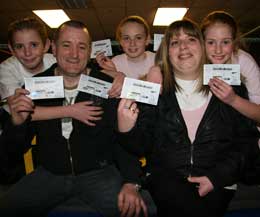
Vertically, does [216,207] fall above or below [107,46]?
below

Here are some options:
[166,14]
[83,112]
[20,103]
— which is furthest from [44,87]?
[166,14]

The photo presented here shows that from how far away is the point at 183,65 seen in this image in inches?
67.1

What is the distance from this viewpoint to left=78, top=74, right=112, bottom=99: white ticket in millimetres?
1762

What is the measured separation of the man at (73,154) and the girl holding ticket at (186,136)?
233mm

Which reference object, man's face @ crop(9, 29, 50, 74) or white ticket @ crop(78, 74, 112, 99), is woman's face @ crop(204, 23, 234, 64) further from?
man's face @ crop(9, 29, 50, 74)

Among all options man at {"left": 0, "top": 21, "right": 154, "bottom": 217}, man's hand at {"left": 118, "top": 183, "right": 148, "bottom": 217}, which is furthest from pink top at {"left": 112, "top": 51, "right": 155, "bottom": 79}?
man's hand at {"left": 118, "top": 183, "right": 148, "bottom": 217}

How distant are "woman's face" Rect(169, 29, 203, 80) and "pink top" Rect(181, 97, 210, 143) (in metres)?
0.23

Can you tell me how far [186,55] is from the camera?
169 cm

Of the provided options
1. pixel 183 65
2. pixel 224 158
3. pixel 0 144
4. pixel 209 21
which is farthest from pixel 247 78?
pixel 0 144

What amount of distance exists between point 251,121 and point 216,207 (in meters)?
0.55

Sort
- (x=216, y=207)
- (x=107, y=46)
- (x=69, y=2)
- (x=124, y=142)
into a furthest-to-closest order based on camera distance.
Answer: (x=69, y=2) → (x=107, y=46) → (x=124, y=142) → (x=216, y=207)

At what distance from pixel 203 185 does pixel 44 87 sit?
1.03 meters

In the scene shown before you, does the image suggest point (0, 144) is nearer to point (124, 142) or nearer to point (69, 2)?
point (124, 142)

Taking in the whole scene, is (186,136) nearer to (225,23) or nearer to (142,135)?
(142,135)
